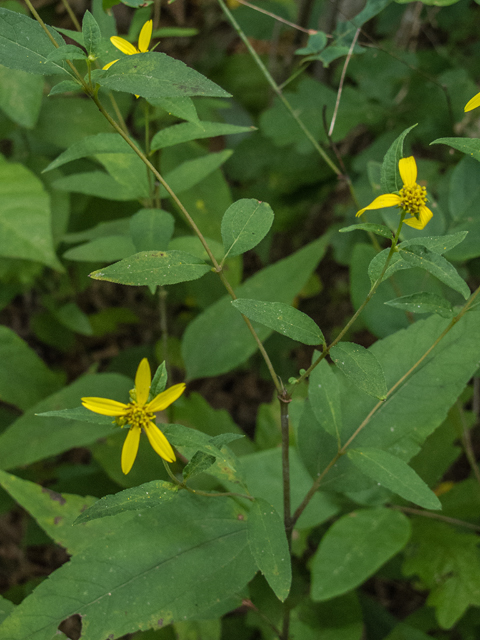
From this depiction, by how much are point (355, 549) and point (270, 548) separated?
533 mm

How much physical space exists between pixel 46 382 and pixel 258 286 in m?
0.75

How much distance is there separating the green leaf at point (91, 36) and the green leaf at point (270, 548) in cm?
72

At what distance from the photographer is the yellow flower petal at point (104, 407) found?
71 centimetres

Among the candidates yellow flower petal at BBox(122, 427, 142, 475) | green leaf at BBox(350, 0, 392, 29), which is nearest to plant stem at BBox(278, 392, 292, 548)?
yellow flower petal at BBox(122, 427, 142, 475)

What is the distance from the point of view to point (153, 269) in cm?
71

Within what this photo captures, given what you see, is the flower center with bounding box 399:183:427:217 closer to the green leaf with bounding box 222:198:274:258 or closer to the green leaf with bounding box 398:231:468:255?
the green leaf with bounding box 398:231:468:255

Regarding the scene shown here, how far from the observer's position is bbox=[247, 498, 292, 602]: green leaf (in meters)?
0.73

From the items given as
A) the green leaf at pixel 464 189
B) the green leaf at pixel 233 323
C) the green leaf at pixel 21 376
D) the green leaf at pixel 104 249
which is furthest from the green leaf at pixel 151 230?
the green leaf at pixel 464 189

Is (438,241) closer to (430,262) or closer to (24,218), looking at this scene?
(430,262)

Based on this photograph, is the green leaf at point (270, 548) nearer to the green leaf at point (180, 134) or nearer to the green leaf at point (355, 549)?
the green leaf at point (355, 549)

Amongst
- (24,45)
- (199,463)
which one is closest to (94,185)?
(24,45)

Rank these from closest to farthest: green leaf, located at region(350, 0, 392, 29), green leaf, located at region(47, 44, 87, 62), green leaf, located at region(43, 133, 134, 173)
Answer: green leaf, located at region(47, 44, 87, 62) < green leaf, located at region(43, 133, 134, 173) < green leaf, located at region(350, 0, 392, 29)

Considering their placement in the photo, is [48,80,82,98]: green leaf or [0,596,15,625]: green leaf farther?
[0,596,15,625]: green leaf

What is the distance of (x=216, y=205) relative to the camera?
66.5 inches
